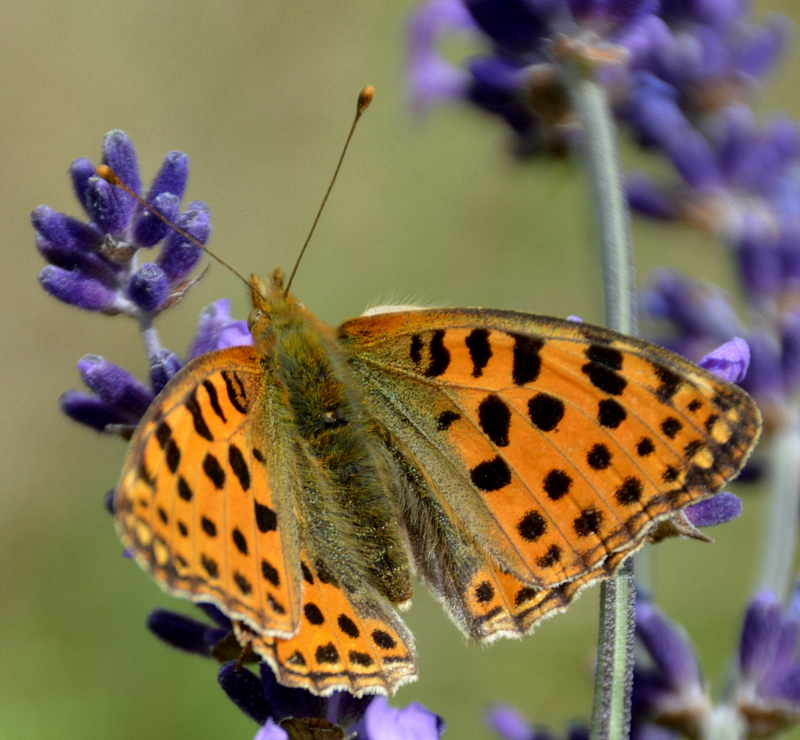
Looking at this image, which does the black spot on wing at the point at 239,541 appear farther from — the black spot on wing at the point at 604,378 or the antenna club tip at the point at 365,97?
the antenna club tip at the point at 365,97

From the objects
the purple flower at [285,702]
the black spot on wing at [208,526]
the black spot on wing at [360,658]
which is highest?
the black spot on wing at [208,526]

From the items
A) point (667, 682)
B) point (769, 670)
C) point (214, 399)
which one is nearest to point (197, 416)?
point (214, 399)

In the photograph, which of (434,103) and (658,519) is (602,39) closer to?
(434,103)

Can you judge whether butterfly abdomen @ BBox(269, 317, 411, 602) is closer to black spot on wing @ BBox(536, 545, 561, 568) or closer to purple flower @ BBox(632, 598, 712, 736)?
black spot on wing @ BBox(536, 545, 561, 568)

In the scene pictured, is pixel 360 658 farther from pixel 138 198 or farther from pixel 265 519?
pixel 138 198

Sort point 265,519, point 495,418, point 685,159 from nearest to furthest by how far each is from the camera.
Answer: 1. point 265,519
2. point 495,418
3. point 685,159

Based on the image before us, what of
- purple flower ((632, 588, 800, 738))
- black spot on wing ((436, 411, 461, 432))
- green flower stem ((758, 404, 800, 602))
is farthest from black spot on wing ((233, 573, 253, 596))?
green flower stem ((758, 404, 800, 602))

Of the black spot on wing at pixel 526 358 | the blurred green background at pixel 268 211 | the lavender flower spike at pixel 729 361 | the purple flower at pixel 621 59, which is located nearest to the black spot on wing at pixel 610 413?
the black spot on wing at pixel 526 358
